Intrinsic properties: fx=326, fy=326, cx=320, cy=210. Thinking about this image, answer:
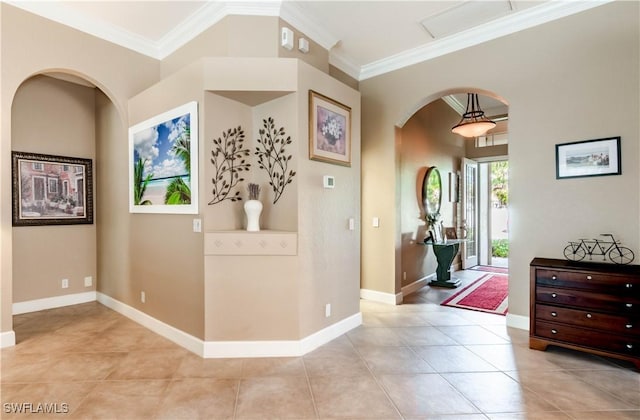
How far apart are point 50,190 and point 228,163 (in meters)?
2.91

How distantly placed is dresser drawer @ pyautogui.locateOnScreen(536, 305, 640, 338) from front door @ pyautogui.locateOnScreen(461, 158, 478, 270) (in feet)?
13.3

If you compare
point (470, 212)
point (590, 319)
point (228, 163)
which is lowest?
point (590, 319)

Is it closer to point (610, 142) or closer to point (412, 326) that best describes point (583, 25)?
point (610, 142)

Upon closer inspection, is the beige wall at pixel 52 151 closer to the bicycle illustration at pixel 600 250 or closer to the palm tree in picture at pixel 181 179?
the palm tree in picture at pixel 181 179

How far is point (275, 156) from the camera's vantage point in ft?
9.97

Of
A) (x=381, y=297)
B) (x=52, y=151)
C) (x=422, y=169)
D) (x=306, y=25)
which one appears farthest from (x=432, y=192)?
(x=52, y=151)

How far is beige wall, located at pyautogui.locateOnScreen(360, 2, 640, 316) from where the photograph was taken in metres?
2.91

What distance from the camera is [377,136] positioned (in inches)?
178

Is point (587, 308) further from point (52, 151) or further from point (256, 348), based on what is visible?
point (52, 151)

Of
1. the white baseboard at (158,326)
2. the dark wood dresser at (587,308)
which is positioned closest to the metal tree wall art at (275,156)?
the white baseboard at (158,326)

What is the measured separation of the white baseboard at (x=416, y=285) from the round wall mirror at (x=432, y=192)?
1.09 m

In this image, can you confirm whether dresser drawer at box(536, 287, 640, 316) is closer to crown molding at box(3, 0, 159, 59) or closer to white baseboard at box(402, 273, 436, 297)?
white baseboard at box(402, 273, 436, 297)

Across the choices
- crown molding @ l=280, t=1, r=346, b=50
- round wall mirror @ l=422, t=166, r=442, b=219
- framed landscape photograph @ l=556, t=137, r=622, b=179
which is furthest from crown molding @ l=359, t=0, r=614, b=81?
round wall mirror @ l=422, t=166, r=442, b=219

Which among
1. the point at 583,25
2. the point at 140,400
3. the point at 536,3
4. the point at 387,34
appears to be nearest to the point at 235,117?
the point at 387,34
